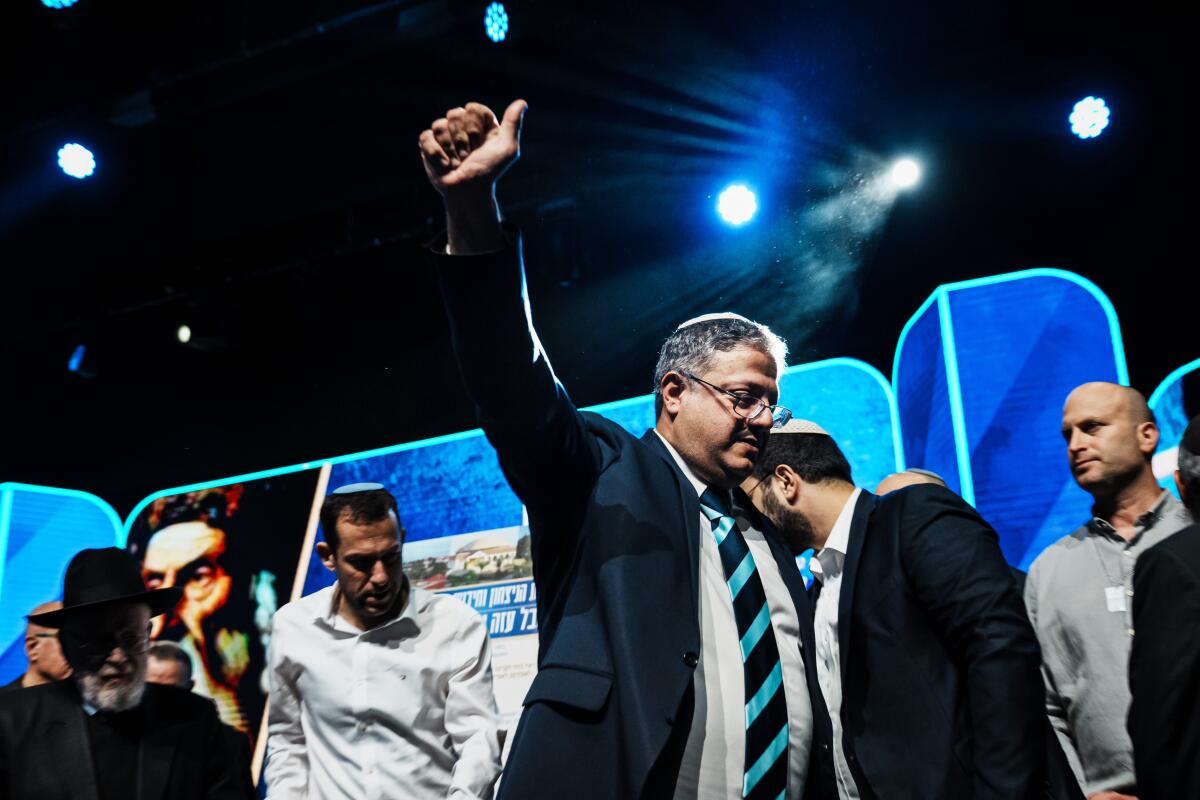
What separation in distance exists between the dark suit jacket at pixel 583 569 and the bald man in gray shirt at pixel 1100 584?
154cm

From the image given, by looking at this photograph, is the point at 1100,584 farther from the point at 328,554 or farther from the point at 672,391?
the point at 328,554

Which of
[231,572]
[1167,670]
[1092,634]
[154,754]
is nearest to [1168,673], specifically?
[1167,670]

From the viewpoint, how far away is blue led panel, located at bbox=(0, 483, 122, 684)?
698 centimetres

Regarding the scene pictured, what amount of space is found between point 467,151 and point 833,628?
165 cm

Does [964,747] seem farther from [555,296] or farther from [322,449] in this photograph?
[322,449]

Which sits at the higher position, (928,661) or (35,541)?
(35,541)

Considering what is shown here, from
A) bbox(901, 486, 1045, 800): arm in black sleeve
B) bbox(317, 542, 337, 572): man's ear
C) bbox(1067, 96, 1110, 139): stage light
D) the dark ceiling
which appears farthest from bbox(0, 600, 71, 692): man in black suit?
bbox(1067, 96, 1110, 139): stage light

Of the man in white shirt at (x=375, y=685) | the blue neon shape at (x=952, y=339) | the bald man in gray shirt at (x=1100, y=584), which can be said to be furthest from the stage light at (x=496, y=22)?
the bald man in gray shirt at (x=1100, y=584)

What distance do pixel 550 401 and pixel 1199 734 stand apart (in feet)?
3.87

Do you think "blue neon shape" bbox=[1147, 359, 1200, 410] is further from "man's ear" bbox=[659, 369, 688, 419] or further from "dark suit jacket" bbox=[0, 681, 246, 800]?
"dark suit jacket" bbox=[0, 681, 246, 800]

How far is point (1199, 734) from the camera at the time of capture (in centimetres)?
169

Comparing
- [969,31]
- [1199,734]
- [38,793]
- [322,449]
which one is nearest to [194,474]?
[322,449]

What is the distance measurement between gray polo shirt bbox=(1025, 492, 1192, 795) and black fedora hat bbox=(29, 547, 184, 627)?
2629 millimetres

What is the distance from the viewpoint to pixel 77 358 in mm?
7367
